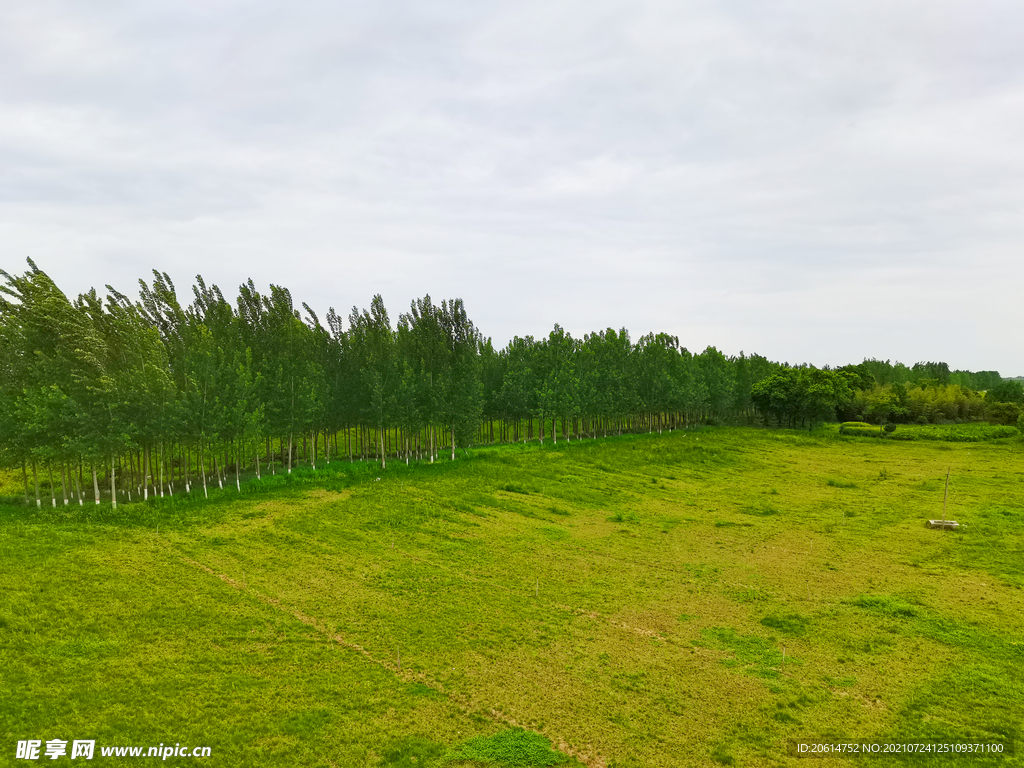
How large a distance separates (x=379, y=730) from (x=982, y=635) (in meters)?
29.9

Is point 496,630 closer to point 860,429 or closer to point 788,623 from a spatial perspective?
point 788,623

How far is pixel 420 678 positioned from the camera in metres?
21.6

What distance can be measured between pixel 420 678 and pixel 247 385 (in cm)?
4457

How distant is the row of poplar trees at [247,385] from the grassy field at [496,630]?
24.0 feet

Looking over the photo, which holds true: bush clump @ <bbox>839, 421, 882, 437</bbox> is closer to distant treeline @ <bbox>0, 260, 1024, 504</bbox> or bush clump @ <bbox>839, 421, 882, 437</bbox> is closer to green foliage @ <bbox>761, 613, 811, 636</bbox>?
distant treeline @ <bbox>0, 260, 1024, 504</bbox>

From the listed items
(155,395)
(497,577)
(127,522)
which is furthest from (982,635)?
(155,395)

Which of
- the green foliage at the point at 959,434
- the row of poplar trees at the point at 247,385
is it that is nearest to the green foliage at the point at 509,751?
the row of poplar trees at the point at 247,385

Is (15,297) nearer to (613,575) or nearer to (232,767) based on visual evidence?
(232,767)

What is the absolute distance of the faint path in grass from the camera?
1731cm

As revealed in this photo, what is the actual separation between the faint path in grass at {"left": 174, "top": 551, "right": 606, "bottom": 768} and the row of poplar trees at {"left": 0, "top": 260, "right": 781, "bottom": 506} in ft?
83.6

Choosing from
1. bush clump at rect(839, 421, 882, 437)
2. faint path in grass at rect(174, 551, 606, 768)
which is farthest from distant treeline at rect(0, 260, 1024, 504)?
faint path in grass at rect(174, 551, 606, 768)

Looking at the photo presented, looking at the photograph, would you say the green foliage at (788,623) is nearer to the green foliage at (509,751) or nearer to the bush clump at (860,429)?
the green foliage at (509,751)

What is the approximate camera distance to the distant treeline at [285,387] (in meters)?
46.4

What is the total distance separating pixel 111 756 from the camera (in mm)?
16094
